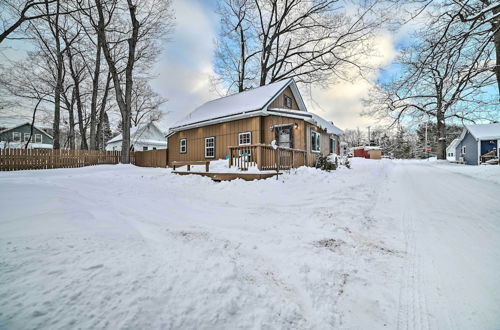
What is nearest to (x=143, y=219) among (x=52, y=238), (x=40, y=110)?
(x=52, y=238)

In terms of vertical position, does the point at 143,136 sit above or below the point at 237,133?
above

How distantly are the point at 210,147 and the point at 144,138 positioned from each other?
19840mm

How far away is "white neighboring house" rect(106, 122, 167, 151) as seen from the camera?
88.7 feet

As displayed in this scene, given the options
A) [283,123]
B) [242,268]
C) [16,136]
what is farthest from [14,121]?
[242,268]

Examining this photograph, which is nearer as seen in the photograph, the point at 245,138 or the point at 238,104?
the point at 245,138

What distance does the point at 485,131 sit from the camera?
20312 mm

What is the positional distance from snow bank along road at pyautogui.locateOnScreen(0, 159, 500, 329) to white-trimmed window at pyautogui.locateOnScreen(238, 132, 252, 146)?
27.7 ft

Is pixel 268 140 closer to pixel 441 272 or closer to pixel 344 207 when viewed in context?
pixel 344 207

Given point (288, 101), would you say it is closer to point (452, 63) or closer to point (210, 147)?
point (210, 147)

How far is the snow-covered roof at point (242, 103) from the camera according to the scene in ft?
39.7

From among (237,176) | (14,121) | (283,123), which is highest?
(14,121)

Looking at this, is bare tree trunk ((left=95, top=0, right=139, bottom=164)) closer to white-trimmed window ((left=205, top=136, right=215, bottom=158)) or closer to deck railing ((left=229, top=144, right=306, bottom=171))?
white-trimmed window ((left=205, top=136, right=215, bottom=158))

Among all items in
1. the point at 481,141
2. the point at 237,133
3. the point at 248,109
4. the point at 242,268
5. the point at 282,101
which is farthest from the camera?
the point at 481,141

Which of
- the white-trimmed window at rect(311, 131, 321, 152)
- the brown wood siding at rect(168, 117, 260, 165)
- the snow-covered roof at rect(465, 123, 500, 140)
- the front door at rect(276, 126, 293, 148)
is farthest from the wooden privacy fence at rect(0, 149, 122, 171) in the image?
the snow-covered roof at rect(465, 123, 500, 140)
